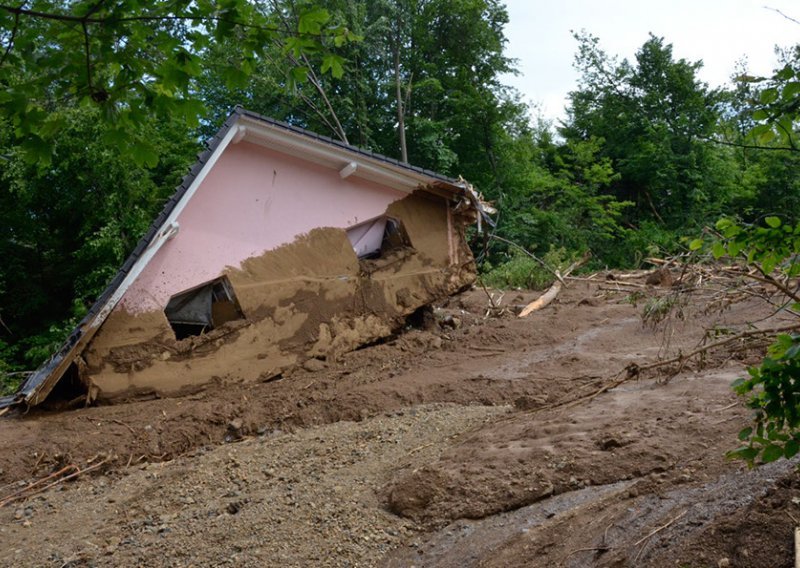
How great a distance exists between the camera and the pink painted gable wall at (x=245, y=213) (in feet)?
29.2

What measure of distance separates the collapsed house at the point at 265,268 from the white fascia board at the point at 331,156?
0.07ft

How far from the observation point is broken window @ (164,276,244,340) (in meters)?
9.27

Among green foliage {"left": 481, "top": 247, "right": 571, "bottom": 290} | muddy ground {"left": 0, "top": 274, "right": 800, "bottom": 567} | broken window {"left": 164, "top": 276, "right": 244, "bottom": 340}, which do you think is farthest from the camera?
green foliage {"left": 481, "top": 247, "right": 571, "bottom": 290}

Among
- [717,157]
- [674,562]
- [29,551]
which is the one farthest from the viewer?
[717,157]

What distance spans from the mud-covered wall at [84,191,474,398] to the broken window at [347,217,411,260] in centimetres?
17

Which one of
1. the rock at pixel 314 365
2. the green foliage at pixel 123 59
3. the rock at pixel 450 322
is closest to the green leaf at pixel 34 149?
the green foliage at pixel 123 59

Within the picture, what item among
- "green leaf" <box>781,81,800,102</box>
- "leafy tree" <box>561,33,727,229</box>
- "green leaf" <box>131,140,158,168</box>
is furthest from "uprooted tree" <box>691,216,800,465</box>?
"leafy tree" <box>561,33,727,229</box>

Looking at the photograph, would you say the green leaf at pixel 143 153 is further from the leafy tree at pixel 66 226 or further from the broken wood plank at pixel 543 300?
the leafy tree at pixel 66 226

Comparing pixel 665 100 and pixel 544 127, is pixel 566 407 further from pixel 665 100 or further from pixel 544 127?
pixel 544 127

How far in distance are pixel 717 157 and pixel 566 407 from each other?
2699cm

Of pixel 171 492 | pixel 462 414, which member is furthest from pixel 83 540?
pixel 462 414

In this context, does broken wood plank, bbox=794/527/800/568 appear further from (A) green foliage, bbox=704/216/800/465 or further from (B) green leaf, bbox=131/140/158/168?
(B) green leaf, bbox=131/140/158/168

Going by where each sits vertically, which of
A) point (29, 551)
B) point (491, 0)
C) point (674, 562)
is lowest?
point (29, 551)

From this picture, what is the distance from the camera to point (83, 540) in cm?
529
